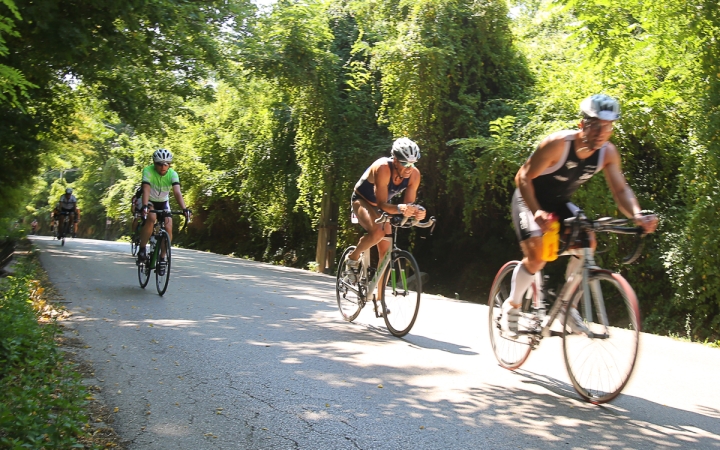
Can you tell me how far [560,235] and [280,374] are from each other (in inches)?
97.2

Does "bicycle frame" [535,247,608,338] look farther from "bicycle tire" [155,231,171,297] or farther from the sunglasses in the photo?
"bicycle tire" [155,231,171,297]

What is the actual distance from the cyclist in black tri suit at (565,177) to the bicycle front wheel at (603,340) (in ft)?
0.37

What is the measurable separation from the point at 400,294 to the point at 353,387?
2.34 m

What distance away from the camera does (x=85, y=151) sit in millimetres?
33156

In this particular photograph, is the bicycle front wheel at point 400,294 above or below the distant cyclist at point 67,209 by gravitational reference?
below

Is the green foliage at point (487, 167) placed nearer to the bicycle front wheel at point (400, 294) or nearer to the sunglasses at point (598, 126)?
the bicycle front wheel at point (400, 294)

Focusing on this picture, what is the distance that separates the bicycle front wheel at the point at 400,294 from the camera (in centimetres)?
751

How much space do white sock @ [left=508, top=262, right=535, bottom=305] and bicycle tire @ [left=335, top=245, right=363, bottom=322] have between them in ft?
9.42

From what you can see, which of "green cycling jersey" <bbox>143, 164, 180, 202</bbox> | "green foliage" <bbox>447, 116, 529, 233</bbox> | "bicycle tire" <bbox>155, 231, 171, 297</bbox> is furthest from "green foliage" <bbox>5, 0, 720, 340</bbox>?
"bicycle tire" <bbox>155, 231, 171, 297</bbox>

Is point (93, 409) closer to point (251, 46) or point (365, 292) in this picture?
point (365, 292)

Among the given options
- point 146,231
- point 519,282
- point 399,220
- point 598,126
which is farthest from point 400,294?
point 146,231

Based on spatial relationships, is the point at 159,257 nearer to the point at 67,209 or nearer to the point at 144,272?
the point at 144,272

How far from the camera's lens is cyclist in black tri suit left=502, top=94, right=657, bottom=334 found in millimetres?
4919

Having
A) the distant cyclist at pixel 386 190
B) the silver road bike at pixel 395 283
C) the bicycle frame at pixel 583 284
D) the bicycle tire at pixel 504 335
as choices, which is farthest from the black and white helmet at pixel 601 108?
the silver road bike at pixel 395 283
